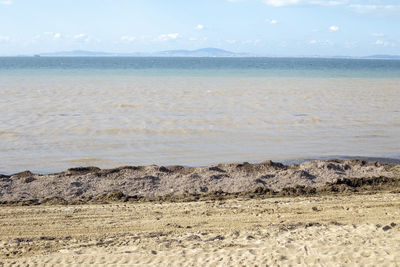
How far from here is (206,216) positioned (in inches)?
279

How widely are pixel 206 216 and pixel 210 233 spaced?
78 centimetres

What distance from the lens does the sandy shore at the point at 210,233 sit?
5.43 metres

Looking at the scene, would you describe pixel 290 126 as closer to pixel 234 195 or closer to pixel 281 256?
pixel 234 195

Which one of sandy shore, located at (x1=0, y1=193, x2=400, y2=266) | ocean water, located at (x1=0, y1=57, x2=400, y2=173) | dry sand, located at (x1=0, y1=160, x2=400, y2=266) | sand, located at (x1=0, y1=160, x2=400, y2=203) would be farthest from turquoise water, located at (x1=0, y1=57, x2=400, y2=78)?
sandy shore, located at (x1=0, y1=193, x2=400, y2=266)

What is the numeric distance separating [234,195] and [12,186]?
13.0ft

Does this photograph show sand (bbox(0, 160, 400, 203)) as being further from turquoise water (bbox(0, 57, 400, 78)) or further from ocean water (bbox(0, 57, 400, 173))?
turquoise water (bbox(0, 57, 400, 78))

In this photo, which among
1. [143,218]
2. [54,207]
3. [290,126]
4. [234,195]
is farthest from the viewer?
[290,126]

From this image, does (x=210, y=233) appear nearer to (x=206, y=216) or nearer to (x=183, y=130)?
(x=206, y=216)

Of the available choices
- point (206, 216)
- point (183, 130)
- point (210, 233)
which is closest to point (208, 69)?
point (183, 130)

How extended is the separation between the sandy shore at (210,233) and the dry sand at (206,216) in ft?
0.04

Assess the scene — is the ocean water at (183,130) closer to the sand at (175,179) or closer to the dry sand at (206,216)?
the sand at (175,179)

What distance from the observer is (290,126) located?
15.8m

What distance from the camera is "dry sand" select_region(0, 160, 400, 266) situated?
553 centimetres

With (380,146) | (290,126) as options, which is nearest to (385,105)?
(290,126)
